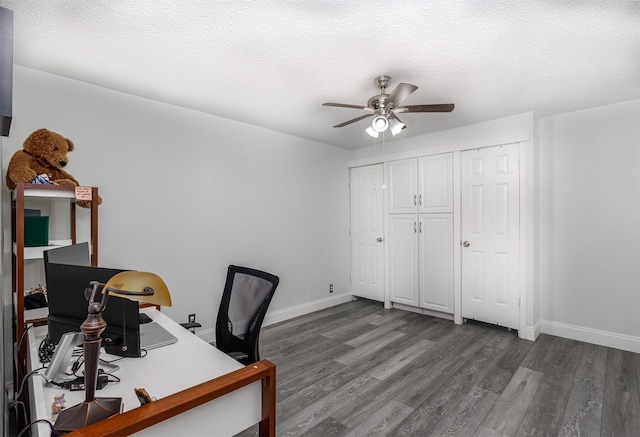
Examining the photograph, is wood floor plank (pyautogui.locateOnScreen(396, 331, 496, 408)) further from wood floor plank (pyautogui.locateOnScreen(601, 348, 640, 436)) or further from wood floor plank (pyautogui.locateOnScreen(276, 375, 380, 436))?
wood floor plank (pyautogui.locateOnScreen(601, 348, 640, 436))

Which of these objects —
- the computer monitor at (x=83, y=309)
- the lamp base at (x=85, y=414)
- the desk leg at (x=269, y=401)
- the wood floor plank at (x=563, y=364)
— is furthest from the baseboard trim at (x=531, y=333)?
the lamp base at (x=85, y=414)

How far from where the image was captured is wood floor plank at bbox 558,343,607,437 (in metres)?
1.92

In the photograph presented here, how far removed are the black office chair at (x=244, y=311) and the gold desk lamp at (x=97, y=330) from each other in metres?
0.82

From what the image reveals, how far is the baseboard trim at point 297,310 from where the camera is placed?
3.26 meters

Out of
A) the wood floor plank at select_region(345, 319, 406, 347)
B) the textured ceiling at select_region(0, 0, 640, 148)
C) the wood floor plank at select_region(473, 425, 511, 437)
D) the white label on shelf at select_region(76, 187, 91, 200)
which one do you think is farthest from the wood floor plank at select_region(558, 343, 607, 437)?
the white label on shelf at select_region(76, 187, 91, 200)

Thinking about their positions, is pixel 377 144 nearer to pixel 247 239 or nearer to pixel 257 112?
pixel 257 112

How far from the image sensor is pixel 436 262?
3.97m

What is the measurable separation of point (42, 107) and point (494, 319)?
4.61m

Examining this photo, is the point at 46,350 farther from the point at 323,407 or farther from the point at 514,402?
the point at 514,402

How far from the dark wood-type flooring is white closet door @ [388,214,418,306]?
666 millimetres

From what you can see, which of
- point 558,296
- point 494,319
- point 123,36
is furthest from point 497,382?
point 123,36

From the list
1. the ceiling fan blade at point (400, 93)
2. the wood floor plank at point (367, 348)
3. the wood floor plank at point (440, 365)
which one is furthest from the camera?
the wood floor plank at point (367, 348)

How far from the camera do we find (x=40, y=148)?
2084 mm

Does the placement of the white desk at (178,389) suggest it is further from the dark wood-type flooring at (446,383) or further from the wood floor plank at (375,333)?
the wood floor plank at (375,333)
